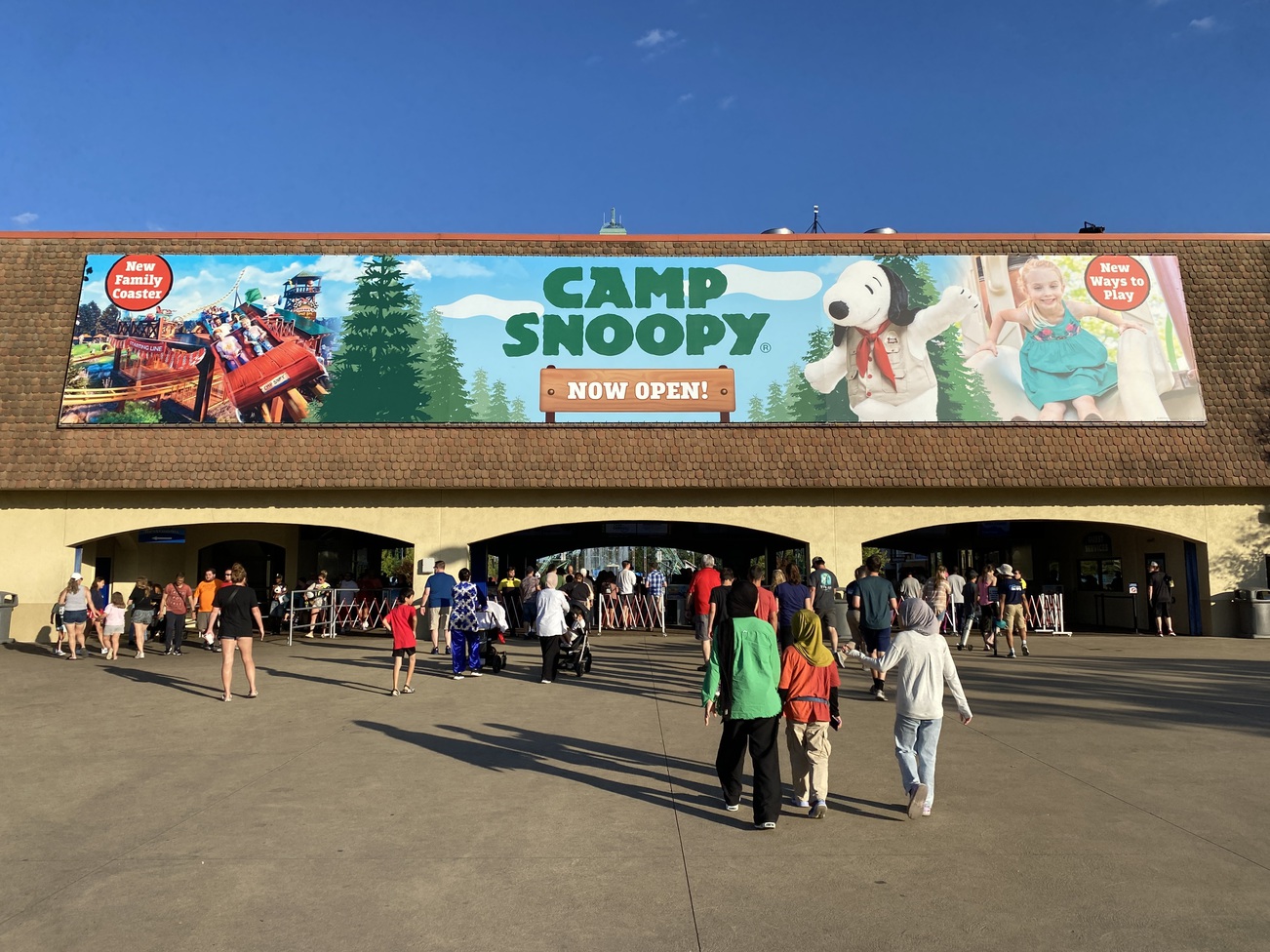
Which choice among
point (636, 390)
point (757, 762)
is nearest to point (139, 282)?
point (636, 390)

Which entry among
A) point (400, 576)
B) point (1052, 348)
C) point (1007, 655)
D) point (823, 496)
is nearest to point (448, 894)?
point (1007, 655)

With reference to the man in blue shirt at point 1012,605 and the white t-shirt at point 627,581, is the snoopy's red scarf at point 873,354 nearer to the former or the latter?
the man in blue shirt at point 1012,605

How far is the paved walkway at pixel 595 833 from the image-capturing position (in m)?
4.79

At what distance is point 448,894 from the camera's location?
17.2 feet

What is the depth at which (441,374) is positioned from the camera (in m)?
21.8

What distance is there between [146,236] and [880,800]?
2159cm

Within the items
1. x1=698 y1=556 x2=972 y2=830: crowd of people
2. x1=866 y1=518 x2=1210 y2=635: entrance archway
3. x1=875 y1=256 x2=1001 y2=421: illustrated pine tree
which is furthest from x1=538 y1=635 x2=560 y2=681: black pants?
x1=875 y1=256 x2=1001 y2=421: illustrated pine tree

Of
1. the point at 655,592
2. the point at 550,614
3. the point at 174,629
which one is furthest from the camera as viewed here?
the point at 655,592

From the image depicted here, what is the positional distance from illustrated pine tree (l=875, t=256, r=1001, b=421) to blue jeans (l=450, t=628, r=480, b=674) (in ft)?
39.5

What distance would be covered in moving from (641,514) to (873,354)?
647cm

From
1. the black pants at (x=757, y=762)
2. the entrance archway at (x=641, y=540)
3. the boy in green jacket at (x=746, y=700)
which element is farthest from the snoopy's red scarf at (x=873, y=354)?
the black pants at (x=757, y=762)

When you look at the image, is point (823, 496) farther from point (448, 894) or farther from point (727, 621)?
point (448, 894)

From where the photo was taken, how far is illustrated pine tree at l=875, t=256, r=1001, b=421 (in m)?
21.5

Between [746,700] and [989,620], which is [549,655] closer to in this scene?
[746,700]
